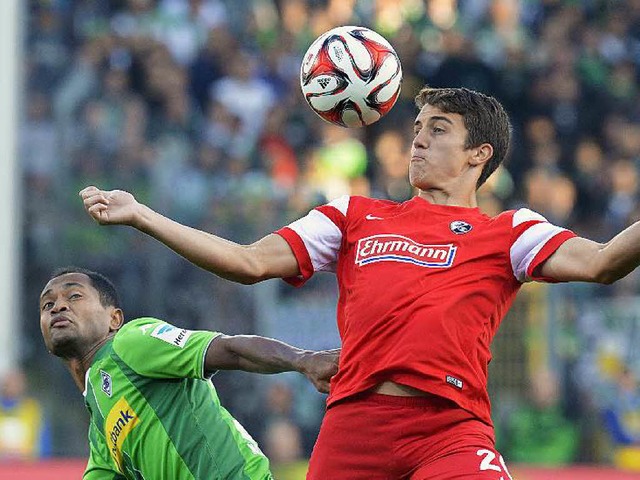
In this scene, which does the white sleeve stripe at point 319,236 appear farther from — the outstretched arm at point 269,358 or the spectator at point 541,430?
the spectator at point 541,430

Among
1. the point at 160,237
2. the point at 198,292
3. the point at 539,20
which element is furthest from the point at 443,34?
the point at 160,237

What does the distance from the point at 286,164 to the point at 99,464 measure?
23.3ft

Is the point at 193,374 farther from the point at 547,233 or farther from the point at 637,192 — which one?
the point at 637,192

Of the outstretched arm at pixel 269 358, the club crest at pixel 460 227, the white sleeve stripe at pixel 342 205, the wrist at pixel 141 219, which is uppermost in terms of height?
the wrist at pixel 141 219

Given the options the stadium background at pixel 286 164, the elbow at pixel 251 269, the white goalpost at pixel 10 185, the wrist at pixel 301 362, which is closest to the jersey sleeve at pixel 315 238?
the elbow at pixel 251 269

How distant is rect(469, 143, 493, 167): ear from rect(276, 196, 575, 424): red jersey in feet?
0.79

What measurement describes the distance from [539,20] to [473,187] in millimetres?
9480

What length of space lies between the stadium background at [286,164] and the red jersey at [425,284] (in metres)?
5.48

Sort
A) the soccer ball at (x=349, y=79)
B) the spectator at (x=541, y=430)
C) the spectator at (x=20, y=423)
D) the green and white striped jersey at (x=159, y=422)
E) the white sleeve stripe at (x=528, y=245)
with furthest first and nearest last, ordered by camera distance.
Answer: the spectator at (x=20, y=423) → the spectator at (x=541, y=430) → the green and white striped jersey at (x=159, y=422) → the soccer ball at (x=349, y=79) → the white sleeve stripe at (x=528, y=245)

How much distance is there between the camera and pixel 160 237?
16.5 ft

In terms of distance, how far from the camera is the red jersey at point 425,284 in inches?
198

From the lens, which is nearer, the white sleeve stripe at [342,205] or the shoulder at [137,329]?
the white sleeve stripe at [342,205]

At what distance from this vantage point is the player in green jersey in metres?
5.85

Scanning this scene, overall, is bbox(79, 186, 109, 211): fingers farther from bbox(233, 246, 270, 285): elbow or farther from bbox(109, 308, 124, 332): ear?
bbox(109, 308, 124, 332): ear
